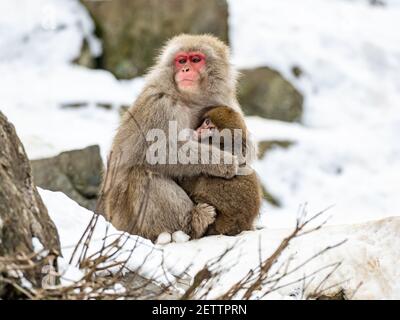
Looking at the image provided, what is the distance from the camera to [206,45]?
667 cm

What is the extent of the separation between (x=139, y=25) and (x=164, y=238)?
815 cm

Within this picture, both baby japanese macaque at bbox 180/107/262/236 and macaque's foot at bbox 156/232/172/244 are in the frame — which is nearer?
macaque's foot at bbox 156/232/172/244

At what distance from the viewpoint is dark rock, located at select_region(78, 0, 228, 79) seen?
1355 cm

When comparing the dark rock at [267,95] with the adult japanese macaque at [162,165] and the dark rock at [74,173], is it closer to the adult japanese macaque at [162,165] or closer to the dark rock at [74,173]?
the dark rock at [74,173]

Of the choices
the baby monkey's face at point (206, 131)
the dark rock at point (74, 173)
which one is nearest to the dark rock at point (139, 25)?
the dark rock at point (74, 173)

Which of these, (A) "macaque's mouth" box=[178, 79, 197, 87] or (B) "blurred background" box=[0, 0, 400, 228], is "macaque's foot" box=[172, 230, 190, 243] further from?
(B) "blurred background" box=[0, 0, 400, 228]

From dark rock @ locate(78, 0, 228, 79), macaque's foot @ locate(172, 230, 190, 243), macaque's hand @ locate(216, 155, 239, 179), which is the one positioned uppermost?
macaque's hand @ locate(216, 155, 239, 179)

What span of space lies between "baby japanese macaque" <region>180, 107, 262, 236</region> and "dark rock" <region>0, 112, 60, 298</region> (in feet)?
7.97

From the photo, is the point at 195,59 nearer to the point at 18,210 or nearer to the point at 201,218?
the point at 201,218

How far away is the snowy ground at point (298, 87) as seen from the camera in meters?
11.3

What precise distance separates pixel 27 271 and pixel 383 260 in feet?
7.37

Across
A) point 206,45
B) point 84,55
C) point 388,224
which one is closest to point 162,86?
point 206,45

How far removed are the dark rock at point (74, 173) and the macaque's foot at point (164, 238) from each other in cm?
267

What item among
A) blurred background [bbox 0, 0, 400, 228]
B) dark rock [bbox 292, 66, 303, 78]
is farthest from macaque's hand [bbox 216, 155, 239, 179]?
dark rock [bbox 292, 66, 303, 78]
